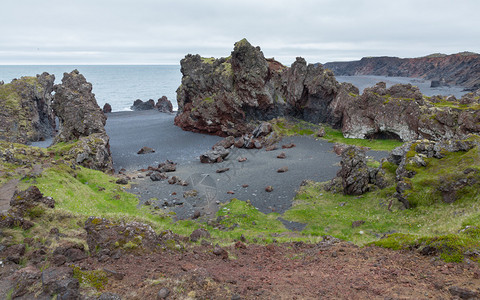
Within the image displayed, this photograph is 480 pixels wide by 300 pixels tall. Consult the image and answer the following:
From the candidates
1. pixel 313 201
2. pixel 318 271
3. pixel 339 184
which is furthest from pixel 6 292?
pixel 339 184

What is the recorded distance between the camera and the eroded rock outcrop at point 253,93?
71.9 meters

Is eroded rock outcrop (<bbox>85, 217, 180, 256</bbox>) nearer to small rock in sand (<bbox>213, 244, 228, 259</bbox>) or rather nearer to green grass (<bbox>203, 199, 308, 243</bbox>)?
small rock in sand (<bbox>213, 244, 228, 259</bbox>)

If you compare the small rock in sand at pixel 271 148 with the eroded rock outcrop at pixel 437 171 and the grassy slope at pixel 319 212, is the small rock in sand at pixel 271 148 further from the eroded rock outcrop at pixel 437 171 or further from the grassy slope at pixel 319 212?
the eroded rock outcrop at pixel 437 171

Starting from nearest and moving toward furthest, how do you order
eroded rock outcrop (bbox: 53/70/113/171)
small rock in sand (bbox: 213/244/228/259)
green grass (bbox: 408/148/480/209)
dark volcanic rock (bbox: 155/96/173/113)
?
1. small rock in sand (bbox: 213/244/228/259)
2. green grass (bbox: 408/148/480/209)
3. eroded rock outcrop (bbox: 53/70/113/171)
4. dark volcanic rock (bbox: 155/96/173/113)

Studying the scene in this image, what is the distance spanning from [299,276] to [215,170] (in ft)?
111

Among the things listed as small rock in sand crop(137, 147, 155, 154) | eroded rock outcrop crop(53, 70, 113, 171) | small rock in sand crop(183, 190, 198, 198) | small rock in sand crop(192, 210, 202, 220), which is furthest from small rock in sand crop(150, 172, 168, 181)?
small rock in sand crop(137, 147, 155, 154)

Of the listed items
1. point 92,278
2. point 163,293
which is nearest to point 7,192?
point 92,278

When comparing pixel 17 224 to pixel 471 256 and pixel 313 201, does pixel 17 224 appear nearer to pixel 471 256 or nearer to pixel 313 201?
pixel 471 256

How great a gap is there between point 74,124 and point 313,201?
146 feet

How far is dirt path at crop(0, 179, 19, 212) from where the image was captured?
21214mm

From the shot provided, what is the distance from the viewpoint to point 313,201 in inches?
1252

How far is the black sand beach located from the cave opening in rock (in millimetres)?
9798

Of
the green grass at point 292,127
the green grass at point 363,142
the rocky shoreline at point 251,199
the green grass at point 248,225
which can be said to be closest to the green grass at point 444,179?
the rocky shoreline at point 251,199

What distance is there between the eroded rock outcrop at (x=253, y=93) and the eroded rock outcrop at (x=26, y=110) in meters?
37.6
